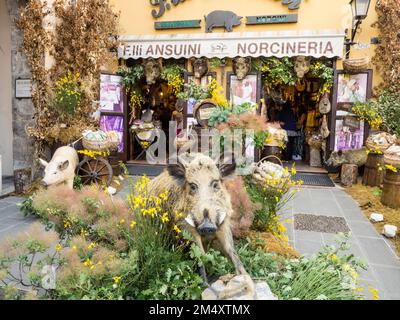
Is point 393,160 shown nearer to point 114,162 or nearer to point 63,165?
point 114,162

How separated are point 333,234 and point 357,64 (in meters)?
4.85

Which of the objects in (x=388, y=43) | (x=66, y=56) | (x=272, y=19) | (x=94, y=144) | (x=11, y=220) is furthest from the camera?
(x=272, y=19)

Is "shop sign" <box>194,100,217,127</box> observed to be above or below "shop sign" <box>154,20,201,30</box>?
below

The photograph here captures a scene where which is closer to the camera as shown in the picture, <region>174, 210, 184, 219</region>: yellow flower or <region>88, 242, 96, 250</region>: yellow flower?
<region>88, 242, 96, 250</region>: yellow flower

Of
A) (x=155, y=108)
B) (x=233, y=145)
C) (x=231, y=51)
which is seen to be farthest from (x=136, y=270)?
(x=155, y=108)

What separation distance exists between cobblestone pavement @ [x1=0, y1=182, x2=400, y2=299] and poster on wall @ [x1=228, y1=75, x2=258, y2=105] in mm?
2938

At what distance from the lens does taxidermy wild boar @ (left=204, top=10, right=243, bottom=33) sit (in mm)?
8617

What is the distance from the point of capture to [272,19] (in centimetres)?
843

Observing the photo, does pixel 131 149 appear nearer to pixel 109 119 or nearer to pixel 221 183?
pixel 109 119

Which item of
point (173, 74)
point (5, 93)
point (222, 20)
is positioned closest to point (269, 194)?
point (173, 74)

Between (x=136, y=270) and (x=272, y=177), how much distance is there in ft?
7.30

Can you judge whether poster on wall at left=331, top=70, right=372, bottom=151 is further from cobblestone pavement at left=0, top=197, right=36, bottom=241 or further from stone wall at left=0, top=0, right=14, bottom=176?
stone wall at left=0, top=0, right=14, bottom=176

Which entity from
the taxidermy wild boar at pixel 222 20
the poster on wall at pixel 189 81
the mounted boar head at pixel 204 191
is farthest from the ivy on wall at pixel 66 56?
the mounted boar head at pixel 204 191

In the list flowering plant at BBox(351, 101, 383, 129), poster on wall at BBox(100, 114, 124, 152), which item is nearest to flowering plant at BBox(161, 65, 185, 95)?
poster on wall at BBox(100, 114, 124, 152)
